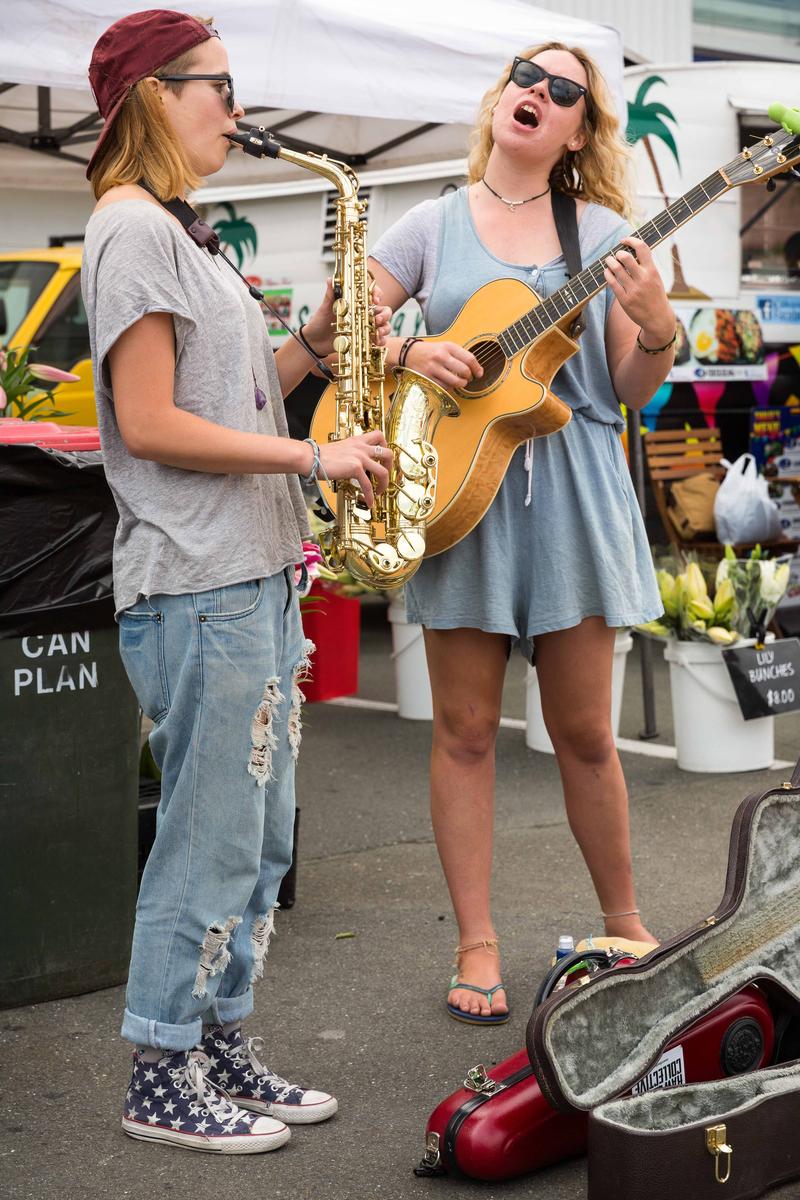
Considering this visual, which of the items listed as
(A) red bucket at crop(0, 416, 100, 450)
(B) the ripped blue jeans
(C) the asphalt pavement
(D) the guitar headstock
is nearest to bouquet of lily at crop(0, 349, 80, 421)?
(A) red bucket at crop(0, 416, 100, 450)

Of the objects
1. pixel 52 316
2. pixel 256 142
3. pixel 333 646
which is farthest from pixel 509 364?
pixel 52 316

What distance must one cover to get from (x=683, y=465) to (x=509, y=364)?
4.35 meters

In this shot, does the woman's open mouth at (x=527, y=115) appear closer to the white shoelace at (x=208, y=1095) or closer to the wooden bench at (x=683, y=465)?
the white shoelace at (x=208, y=1095)

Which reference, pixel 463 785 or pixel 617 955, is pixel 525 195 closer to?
pixel 463 785

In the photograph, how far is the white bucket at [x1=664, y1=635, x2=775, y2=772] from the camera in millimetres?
5199

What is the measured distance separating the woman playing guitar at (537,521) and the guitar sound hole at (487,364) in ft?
0.19

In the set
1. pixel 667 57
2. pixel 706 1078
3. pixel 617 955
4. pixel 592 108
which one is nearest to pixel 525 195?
pixel 592 108

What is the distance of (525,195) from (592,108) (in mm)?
248

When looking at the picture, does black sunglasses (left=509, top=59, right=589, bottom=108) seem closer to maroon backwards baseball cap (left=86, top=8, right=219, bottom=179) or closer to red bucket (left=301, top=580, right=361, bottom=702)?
maroon backwards baseball cap (left=86, top=8, right=219, bottom=179)

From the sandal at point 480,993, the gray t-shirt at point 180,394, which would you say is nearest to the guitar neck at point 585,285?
the gray t-shirt at point 180,394

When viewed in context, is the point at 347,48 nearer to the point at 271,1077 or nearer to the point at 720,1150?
the point at 271,1077

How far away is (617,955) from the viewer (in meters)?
2.68

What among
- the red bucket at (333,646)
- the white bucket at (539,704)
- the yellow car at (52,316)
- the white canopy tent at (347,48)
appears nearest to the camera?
the white canopy tent at (347,48)

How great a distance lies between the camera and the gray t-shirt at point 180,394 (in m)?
2.31
